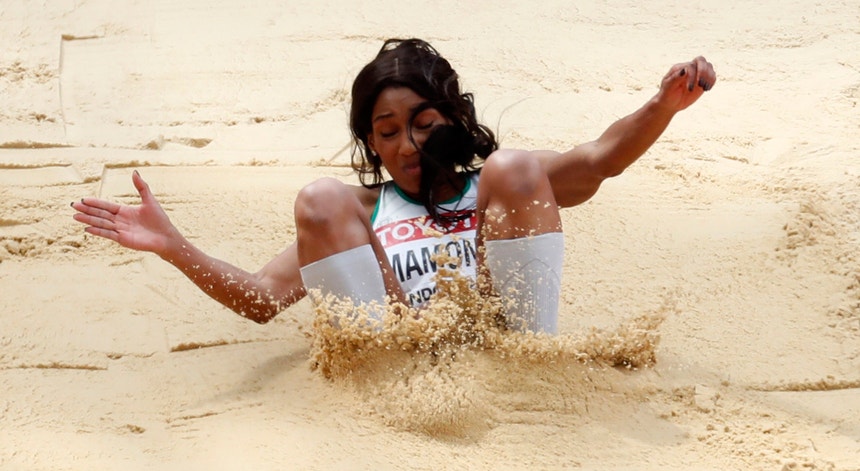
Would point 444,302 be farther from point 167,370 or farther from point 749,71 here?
point 749,71

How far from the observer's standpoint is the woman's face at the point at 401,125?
7.39 ft

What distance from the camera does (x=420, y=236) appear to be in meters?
2.25

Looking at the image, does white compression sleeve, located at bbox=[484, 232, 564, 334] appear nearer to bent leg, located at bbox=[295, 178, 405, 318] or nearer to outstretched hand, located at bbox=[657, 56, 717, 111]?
bent leg, located at bbox=[295, 178, 405, 318]

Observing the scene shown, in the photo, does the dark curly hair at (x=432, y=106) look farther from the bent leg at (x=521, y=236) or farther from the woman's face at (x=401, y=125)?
the bent leg at (x=521, y=236)

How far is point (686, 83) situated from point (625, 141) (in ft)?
0.58

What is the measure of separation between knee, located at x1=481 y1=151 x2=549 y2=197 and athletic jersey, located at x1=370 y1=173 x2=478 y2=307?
0.63ft

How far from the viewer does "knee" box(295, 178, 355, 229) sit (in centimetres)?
207

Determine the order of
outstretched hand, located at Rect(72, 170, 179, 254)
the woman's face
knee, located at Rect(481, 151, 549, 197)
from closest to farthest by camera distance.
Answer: knee, located at Rect(481, 151, 549, 197) < outstretched hand, located at Rect(72, 170, 179, 254) < the woman's face

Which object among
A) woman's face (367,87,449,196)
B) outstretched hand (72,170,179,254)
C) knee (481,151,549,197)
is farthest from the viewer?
woman's face (367,87,449,196)

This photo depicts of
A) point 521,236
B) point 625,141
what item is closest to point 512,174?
point 521,236

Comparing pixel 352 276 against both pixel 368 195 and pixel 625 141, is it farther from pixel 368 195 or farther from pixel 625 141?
pixel 625 141

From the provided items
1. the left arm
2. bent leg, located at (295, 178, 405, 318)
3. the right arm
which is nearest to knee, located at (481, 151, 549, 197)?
the left arm

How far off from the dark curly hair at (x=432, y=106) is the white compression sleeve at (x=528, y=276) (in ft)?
0.97

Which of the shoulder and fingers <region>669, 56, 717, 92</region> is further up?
fingers <region>669, 56, 717, 92</region>
